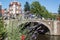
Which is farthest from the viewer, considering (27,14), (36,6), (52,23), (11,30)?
(36,6)

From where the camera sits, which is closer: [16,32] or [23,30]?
[16,32]

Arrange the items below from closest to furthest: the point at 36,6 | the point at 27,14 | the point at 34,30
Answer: the point at 34,30 → the point at 27,14 → the point at 36,6

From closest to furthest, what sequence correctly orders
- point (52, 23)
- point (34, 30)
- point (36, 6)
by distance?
1. point (34, 30)
2. point (52, 23)
3. point (36, 6)

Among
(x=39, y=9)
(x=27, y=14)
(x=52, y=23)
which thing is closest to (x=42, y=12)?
(x=39, y=9)

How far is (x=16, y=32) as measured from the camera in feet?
17.8

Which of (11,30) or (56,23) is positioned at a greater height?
(11,30)

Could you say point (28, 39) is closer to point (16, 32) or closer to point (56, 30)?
point (16, 32)

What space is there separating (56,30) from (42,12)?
208 inches

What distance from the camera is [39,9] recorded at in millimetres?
37375

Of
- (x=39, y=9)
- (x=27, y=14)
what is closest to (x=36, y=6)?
(x=39, y=9)

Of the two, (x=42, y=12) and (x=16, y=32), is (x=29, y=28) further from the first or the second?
(x=42, y=12)

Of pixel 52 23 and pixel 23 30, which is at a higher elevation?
pixel 23 30

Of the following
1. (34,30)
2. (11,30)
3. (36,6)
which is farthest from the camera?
(36,6)

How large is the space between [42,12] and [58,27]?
5348 mm
